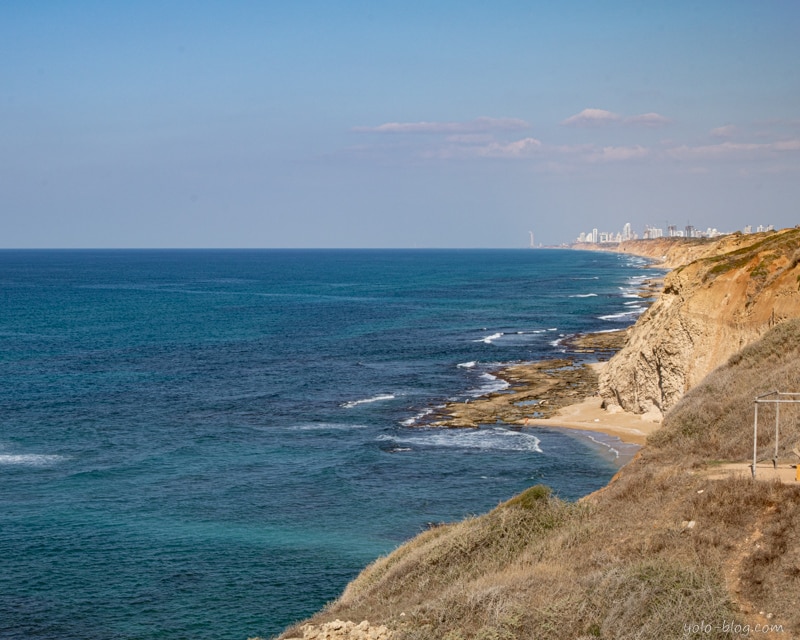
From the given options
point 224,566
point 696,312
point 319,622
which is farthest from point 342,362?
point 319,622

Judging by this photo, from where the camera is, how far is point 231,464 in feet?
136

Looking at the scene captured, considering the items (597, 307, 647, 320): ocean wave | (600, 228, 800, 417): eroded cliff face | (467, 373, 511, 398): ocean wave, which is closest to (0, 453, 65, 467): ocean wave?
(467, 373, 511, 398): ocean wave

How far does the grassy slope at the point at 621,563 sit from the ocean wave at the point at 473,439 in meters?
22.6

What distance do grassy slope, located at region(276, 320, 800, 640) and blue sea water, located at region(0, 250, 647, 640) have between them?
31.0 feet

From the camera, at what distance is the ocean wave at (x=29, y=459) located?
41.2 metres

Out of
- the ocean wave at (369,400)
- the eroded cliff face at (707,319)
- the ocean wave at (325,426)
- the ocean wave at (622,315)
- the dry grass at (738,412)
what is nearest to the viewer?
the dry grass at (738,412)

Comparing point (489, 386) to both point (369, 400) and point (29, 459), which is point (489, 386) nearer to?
point (369, 400)

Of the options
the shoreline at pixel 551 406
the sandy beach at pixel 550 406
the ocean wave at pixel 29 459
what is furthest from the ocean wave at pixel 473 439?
the ocean wave at pixel 29 459

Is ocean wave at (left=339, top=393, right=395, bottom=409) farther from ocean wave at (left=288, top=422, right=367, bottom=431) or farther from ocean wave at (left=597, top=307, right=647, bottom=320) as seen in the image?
ocean wave at (left=597, top=307, right=647, bottom=320)

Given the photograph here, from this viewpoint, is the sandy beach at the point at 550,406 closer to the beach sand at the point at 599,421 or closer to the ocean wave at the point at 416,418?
the beach sand at the point at 599,421

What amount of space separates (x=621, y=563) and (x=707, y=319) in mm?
29599

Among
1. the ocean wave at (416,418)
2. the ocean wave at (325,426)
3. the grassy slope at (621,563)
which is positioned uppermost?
the grassy slope at (621,563)

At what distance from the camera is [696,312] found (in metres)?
42.9

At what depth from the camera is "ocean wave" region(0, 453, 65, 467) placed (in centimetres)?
4122
